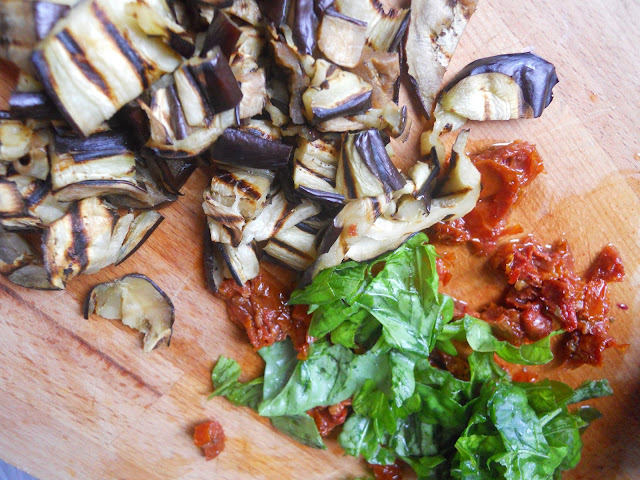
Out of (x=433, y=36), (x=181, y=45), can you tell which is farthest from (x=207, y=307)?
(x=433, y=36)

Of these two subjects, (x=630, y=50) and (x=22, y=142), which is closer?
(x=22, y=142)

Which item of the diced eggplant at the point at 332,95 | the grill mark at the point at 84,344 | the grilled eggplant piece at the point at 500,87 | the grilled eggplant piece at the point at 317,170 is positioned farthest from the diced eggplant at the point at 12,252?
the grilled eggplant piece at the point at 500,87

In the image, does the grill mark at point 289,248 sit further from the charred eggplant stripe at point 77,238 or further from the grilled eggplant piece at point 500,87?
the grilled eggplant piece at point 500,87

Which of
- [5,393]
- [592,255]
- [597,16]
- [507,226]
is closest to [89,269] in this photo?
[5,393]

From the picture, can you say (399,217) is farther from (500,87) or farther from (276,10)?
(276,10)

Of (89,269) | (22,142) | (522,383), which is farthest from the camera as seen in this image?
(522,383)

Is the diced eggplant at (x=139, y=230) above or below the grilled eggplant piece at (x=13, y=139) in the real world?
below

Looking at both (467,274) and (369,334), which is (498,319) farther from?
(369,334)
